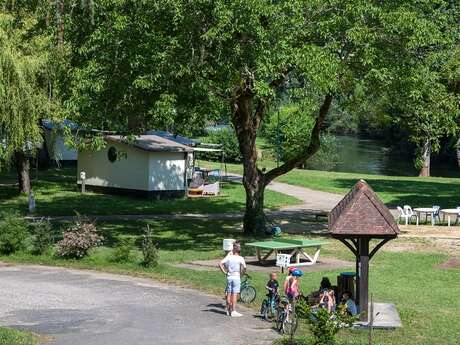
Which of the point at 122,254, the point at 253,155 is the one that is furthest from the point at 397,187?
the point at 122,254

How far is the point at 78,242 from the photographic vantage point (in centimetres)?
2283

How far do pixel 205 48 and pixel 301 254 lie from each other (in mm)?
6708

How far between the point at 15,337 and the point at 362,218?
6813 mm

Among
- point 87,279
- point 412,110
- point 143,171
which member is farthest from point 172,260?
point 143,171

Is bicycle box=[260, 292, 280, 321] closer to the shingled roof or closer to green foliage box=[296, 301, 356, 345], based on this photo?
the shingled roof

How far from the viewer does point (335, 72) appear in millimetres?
23141

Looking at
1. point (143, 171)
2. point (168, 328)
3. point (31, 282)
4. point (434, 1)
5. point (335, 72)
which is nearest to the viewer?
point (168, 328)

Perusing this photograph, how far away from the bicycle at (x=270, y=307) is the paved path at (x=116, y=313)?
317 mm

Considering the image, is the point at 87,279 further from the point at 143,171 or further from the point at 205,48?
the point at 143,171

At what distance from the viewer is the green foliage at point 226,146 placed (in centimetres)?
6350

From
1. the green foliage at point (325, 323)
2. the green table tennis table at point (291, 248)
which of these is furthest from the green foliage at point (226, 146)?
the green foliage at point (325, 323)

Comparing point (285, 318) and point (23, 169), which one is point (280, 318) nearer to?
point (285, 318)

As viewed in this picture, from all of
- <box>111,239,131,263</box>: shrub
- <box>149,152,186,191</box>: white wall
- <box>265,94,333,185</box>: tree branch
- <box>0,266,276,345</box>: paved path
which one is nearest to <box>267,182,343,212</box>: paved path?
<box>149,152,186,191</box>: white wall

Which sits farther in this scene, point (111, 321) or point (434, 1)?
point (434, 1)
